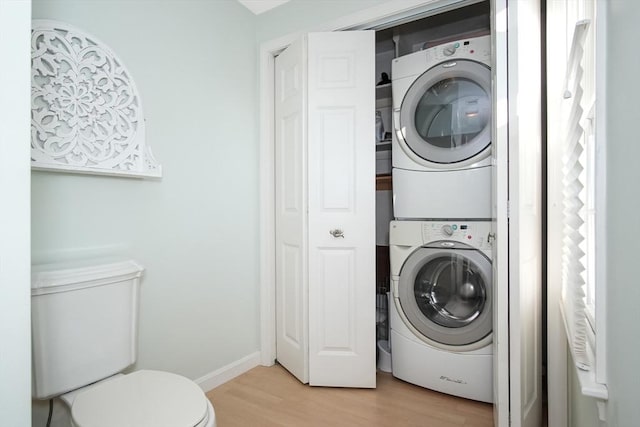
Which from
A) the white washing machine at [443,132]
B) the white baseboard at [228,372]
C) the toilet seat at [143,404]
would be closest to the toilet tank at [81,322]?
the toilet seat at [143,404]

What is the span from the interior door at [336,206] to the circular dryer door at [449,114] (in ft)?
0.90

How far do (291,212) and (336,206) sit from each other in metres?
0.34

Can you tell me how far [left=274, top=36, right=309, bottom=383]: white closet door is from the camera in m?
2.10

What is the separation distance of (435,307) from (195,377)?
57.9 inches

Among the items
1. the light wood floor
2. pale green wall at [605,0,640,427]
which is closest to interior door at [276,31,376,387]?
the light wood floor

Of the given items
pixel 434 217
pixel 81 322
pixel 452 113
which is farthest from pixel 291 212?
pixel 81 322

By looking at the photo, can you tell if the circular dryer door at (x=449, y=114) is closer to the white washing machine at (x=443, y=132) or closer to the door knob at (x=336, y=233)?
the white washing machine at (x=443, y=132)

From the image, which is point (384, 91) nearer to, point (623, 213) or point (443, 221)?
point (443, 221)

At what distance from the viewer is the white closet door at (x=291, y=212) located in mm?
2104

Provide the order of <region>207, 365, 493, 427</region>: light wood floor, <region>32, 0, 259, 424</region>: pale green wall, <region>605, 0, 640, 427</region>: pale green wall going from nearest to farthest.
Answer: <region>605, 0, 640, 427</region>: pale green wall
<region>32, 0, 259, 424</region>: pale green wall
<region>207, 365, 493, 427</region>: light wood floor

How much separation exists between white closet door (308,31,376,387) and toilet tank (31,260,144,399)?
101 centimetres

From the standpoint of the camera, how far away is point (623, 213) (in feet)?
1.95

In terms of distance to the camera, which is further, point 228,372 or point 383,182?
point 383,182

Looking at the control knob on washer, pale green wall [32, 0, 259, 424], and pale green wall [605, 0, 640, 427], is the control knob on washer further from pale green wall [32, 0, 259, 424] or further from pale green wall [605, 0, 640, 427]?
pale green wall [605, 0, 640, 427]
